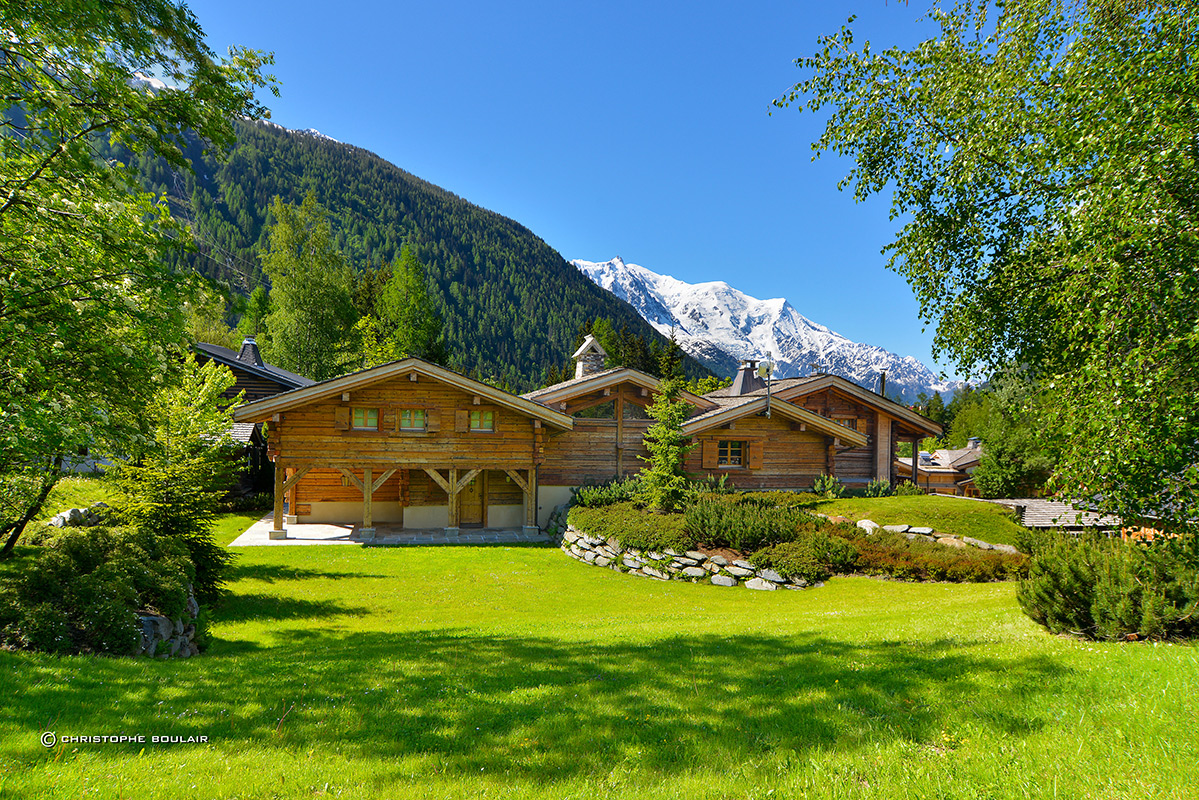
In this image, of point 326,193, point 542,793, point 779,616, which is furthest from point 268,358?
point 326,193

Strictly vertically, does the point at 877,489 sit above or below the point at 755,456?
below

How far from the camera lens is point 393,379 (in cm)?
2100

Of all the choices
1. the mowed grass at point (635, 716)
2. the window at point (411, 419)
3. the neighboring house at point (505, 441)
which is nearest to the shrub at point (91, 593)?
the mowed grass at point (635, 716)

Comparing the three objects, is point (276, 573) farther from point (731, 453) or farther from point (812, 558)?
point (731, 453)

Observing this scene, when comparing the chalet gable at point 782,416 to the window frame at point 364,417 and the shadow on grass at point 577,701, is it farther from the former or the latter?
the shadow on grass at point 577,701

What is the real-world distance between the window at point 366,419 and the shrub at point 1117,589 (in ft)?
63.7

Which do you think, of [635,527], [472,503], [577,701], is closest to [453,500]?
[472,503]

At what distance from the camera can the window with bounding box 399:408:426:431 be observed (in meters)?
21.1

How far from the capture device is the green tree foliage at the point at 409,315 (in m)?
47.8

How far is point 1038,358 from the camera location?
385 inches

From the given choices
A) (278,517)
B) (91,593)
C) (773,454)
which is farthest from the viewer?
(773,454)

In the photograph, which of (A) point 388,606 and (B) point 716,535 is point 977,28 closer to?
(B) point 716,535

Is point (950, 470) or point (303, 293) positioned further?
point (950, 470)

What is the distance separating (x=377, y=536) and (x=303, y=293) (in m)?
24.3
